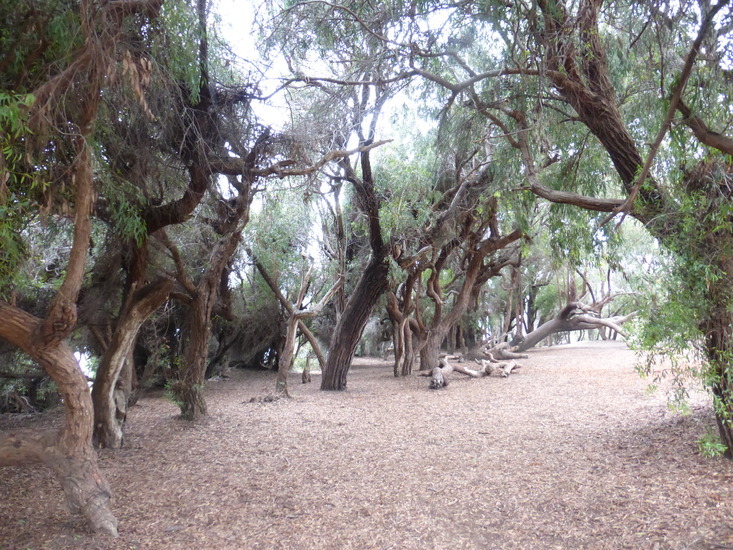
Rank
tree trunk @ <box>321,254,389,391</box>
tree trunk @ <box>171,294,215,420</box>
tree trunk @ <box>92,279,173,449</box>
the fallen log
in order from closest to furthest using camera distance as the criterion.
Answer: tree trunk @ <box>92,279,173,449</box>, tree trunk @ <box>171,294,215,420</box>, tree trunk @ <box>321,254,389,391</box>, the fallen log

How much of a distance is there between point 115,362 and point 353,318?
5253mm

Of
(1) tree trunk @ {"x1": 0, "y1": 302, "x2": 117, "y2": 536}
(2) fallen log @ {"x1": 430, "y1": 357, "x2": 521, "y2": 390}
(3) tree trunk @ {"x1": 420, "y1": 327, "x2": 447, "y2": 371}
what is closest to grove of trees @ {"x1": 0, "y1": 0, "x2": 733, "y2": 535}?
(1) tree trunk @ {"x1": 0, "y1": 302, "x2": 117, "y2": 536}

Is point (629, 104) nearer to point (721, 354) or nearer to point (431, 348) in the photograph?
point (721, 354)

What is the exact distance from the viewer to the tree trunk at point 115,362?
593cm

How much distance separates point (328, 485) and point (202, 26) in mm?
4844

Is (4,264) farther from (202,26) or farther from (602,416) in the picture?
(602,416)

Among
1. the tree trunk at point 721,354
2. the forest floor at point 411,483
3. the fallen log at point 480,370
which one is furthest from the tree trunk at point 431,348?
the tree trunk at point 721,354

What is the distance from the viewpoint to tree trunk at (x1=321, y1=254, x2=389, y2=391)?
10016mm

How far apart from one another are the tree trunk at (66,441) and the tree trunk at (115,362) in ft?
7.36

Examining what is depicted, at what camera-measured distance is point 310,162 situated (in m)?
6.65

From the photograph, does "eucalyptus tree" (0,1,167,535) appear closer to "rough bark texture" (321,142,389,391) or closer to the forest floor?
the forest floor

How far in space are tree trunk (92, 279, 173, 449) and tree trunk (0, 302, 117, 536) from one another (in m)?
2.24

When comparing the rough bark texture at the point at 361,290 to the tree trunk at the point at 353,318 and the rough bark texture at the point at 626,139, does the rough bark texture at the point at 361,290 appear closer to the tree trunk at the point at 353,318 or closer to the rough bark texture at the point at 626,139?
the tree trunk at the point at 353,318

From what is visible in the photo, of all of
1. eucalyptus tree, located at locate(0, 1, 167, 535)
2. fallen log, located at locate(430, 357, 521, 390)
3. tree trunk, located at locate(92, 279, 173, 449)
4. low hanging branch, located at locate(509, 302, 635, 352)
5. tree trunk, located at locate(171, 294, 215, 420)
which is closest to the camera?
eucalyptus tree, located at locate(0, 1, 167, 535)
